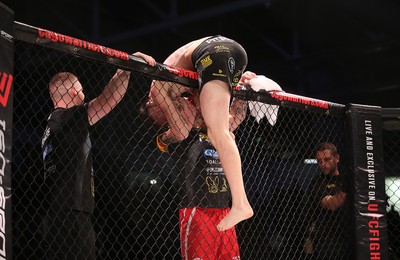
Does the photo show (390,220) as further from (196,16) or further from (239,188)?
(196,16)

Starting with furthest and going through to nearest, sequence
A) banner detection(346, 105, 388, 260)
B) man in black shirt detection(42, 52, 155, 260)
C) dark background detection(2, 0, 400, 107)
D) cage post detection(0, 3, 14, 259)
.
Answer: dark background detection(2, 0, 400, 107) < banner detection(346, 105, 388, 260) < man in black shirt detection(42, 52, 155, 260) < cage post detection(0, 3, 14, 259)

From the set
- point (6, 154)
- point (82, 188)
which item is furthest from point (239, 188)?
point (6, 154)

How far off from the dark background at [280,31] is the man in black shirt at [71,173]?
3.47 metres

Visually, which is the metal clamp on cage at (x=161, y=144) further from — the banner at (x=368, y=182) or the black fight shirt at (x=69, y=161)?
the banner at (x=368, y=182)

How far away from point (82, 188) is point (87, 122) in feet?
0.78

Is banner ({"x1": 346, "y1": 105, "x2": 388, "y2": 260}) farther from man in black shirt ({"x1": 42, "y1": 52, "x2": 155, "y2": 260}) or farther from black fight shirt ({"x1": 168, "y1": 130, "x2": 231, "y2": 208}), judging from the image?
man in black shirt ({"x1": 42, "y1": 52, "x2": 155, "y2": 260})

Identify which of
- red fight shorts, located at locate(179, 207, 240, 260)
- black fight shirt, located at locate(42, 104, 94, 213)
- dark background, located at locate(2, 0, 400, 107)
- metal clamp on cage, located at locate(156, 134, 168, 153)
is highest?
dark background, located at locate(2, 0, 400, 107)

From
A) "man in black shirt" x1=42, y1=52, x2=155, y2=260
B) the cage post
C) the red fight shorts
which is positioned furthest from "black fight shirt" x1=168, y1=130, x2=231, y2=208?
the cage post

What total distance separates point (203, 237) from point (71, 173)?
1.98 ft

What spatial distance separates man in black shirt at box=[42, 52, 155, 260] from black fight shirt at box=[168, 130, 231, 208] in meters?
0.40

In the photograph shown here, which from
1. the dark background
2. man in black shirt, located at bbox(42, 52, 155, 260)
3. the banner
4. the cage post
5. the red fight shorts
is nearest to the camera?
the cage post

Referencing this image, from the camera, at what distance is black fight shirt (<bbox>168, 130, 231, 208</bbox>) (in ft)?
7.30

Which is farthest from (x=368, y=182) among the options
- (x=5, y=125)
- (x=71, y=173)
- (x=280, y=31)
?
(x=280, y=31)

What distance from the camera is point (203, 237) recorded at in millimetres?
2189
